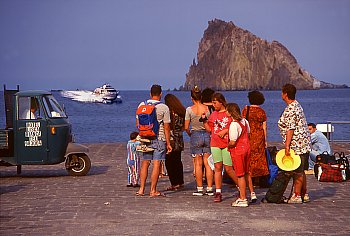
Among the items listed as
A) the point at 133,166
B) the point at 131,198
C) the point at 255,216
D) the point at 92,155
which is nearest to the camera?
the point at 255,216

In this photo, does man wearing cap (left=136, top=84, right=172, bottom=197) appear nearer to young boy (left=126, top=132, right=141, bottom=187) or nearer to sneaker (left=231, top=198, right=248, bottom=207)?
young boy (left=126, top=132, right=141, bottom=187)

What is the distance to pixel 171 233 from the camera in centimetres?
983

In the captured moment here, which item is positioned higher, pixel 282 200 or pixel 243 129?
pixel 243 129

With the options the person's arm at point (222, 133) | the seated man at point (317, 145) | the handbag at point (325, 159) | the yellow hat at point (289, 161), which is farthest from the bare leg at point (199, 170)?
the seated man at point (317, 145)

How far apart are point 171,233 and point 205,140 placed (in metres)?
3.85

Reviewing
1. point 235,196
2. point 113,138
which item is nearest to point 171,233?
point 235,196

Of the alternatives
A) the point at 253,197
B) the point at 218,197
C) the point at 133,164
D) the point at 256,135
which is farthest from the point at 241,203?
the point at 133,164

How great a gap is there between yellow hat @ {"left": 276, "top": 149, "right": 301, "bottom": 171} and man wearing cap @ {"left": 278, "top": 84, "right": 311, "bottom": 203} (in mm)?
63

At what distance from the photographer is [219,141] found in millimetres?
12453

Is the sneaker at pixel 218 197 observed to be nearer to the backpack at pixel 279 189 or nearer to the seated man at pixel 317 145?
the backpack at pixel 279 189

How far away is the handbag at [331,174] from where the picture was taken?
1537cm

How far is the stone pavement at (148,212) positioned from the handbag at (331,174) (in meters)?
0.24

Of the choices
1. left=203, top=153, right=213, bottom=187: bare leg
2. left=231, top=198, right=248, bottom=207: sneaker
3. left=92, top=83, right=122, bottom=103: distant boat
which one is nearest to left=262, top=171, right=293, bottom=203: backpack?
left=231, top=198, right=248, bottom=207: sneaker

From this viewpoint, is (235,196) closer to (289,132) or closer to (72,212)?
(289,132)
